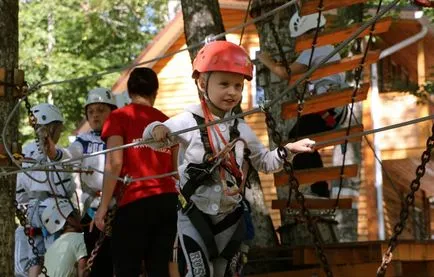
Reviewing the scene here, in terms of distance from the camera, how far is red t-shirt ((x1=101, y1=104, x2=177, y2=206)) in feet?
25.7

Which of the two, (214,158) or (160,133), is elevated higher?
(160,133)

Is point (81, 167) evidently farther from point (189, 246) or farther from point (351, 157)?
point (351, 157)

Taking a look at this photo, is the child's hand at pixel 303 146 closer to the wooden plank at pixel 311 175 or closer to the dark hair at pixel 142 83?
the dark hair at pixel 142 83

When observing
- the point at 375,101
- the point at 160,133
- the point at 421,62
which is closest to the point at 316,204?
the point at 160,133

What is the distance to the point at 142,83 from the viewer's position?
8.06 metres

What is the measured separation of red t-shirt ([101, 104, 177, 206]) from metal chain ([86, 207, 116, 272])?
0.30 ft

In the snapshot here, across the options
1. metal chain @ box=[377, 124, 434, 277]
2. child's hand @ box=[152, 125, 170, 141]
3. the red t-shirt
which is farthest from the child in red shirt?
metal chain @ box=[377, 124, 434, 277]

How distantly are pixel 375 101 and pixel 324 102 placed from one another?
1682 cm

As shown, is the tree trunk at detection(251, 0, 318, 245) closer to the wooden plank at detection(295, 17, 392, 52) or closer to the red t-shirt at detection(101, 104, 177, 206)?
the wooden plank at detection(295, 17, 392, 52)

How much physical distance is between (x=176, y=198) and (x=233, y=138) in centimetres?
129

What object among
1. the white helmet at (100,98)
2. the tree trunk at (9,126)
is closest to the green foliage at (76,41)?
the white helmet at (100,98)

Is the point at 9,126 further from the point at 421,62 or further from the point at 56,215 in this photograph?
the point at 421,62

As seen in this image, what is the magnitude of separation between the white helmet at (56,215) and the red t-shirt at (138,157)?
5.66 feet

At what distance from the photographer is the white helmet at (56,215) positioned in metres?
9.54
